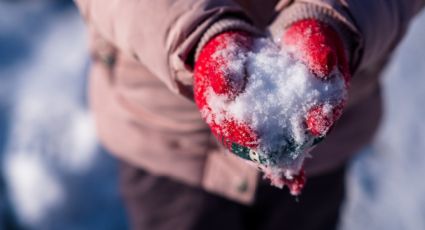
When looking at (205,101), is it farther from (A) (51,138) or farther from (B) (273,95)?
(A) (51,138)

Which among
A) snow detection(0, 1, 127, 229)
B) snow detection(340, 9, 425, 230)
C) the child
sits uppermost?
the child

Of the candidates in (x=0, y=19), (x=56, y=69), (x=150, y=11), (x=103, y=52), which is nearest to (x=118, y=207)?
(x=56, y=69)

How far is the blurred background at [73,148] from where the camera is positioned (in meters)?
1.31

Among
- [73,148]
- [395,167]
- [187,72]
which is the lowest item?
[395,167]

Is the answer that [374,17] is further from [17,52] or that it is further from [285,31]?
[17,52]

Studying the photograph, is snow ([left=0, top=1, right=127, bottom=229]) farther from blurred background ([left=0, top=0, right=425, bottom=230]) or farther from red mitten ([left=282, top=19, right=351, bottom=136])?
red mitten ([left=282, top=19, right=351, bottom=136])

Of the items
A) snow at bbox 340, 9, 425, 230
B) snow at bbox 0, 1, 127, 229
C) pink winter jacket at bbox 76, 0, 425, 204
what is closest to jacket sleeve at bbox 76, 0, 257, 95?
pink winter jacket at bbox 76, 0, 425, 204

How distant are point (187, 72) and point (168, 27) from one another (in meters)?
0.05

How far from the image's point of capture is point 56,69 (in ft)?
4.95

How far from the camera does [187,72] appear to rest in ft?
1.85

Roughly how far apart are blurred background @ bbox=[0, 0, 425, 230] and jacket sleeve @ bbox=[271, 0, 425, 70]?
845 millimetres

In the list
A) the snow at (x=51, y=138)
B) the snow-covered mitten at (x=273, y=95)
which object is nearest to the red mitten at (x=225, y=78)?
the snow-covered mitten at (x=273, y=95)

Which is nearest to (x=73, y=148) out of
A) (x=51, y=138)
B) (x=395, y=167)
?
(x=51, y=138)

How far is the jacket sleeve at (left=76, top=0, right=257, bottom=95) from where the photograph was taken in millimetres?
546
